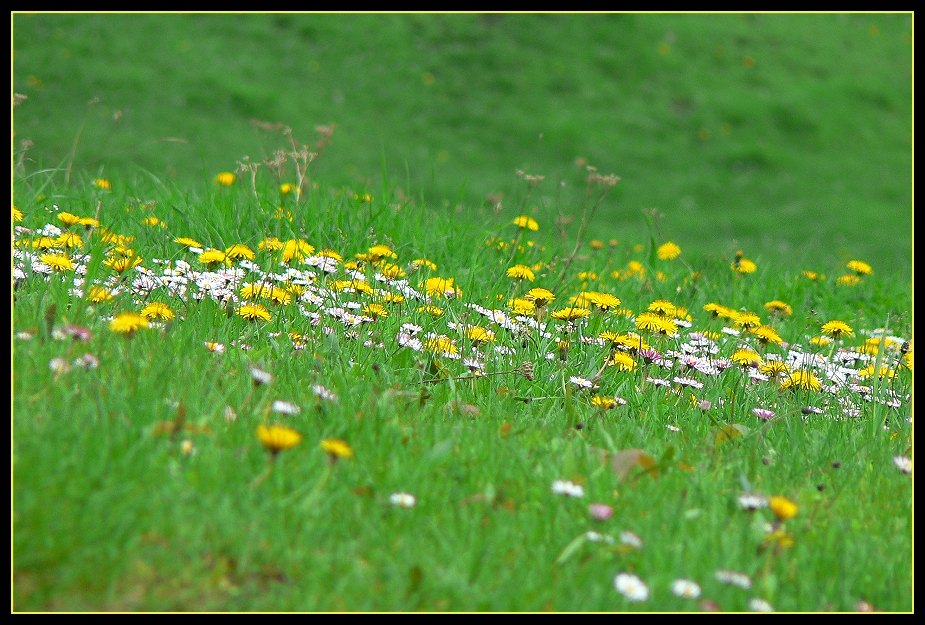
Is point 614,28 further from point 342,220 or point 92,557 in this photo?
point 92,557

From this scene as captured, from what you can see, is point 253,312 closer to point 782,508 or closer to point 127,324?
point 127,324

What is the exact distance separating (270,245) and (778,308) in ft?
9.33

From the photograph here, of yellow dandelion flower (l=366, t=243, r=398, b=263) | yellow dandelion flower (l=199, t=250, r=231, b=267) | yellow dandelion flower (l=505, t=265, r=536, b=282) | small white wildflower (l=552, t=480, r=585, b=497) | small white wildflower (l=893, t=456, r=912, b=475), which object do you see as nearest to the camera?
small white wildflower (l=552, t=480, r=585, b=497)

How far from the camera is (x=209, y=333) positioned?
3248 millimetres

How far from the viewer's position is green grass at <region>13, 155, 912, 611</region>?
2.04 metres

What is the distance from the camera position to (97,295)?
10.4ft

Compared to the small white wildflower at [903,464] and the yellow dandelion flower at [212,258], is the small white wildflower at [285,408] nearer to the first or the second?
the yellow dandelion flower at [212,258]

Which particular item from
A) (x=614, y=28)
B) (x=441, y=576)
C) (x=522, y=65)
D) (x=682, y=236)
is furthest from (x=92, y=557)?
(x=614, y=28)

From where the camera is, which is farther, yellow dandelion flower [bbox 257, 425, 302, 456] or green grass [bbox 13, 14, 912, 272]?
green grass [bbox 13, 14, 912, 272]

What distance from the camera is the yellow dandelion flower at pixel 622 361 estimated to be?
3562 mm

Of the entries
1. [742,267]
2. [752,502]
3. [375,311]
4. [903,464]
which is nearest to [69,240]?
[375,311]

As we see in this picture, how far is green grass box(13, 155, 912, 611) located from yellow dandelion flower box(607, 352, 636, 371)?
54mm

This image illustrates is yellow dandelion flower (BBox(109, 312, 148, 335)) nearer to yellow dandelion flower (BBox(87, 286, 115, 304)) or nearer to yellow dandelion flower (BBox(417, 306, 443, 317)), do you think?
yellow dandelion flower (BBox(87, 286, 115, 304))

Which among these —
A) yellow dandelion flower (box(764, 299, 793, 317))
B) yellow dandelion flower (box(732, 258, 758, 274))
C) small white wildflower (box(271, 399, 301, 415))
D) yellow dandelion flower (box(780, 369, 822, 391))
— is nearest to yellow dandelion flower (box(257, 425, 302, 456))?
small white wildflower (box(271, 399, 301, 415))
